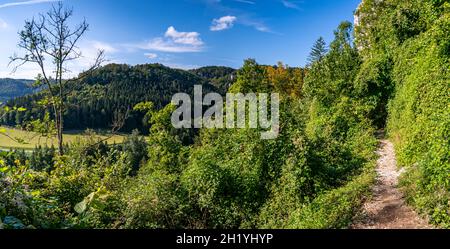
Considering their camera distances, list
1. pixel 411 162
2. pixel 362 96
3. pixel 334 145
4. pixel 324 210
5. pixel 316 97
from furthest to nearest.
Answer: pixel 316 97 < pixel 362 96 < pixel 334 145 < pixel 411 162 < pixel 324 210

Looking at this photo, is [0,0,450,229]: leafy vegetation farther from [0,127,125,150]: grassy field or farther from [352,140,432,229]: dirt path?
[0,127,125,150]: grassy field

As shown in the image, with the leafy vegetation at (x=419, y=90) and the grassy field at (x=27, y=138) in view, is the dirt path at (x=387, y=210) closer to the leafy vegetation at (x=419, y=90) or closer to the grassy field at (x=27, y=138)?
the leafy vegetation at (x=419, y=90)

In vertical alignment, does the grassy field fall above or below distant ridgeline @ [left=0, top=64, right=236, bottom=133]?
below

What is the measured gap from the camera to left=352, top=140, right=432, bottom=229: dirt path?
21.2 ft

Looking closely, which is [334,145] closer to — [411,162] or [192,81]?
[411,162]

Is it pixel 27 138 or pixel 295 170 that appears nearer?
pixel 295 170

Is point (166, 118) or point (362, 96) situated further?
point (166, 118)

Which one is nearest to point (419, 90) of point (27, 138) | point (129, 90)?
point (27, 138)

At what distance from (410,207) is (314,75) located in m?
14.5

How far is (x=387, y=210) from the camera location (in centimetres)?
705

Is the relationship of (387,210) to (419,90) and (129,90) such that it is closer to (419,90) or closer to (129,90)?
(419,90)

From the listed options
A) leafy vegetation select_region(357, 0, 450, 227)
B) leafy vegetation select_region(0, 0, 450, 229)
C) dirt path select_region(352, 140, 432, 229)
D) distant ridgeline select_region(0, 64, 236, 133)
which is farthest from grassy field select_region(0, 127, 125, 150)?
leafy vegetation select_region(357, 0, 450, 227)

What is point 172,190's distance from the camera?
9.17 metres

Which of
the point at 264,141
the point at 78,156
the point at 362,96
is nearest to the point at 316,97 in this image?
the point at 362,96
